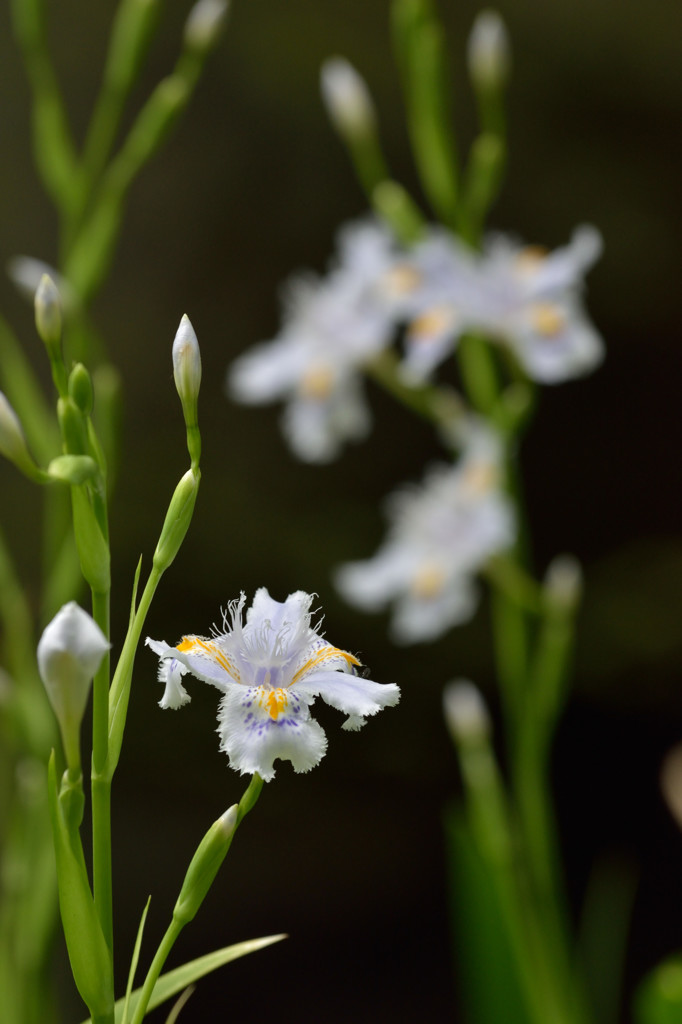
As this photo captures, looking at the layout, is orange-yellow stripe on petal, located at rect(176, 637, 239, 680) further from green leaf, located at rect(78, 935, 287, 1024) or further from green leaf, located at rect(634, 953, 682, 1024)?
green leaf, located at rect(634, 953, 682, 1024)

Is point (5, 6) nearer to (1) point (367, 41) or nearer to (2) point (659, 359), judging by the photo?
(1) point (367, 41)

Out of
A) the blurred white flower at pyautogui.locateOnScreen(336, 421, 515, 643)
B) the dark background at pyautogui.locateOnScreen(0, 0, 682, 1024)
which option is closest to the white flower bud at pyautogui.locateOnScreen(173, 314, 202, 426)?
the blurred white flower at pyautogui.locateOnScreen(336, 421, 515, 643)

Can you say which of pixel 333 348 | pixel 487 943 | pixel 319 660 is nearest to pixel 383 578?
pixel 333 348

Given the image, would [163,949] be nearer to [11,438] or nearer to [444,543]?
[11,438]

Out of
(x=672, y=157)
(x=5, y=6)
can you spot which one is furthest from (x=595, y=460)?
(x=5, y=6)

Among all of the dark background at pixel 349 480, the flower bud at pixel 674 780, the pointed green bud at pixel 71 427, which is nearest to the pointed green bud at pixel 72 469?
the pointed green bud at pixel 71 427

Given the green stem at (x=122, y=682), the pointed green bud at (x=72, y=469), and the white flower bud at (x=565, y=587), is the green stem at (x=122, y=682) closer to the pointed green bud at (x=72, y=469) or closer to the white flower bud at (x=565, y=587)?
the pointed green bud at (x=72, y=469)
